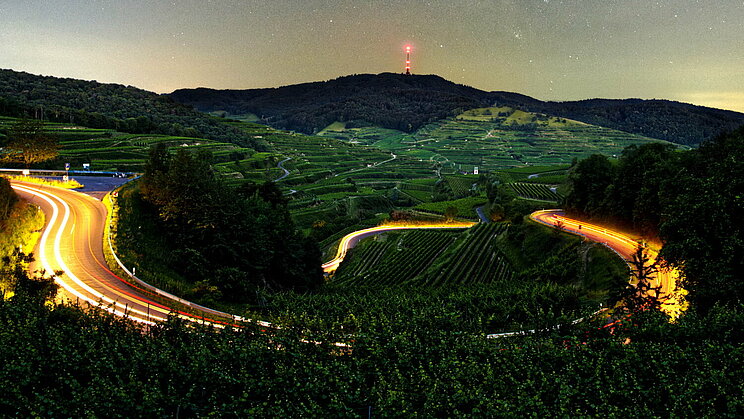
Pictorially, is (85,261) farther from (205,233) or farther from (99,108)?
(99,108)

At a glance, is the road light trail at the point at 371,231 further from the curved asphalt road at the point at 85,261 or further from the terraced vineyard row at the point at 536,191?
the curved asphalt road at the point at 85,261

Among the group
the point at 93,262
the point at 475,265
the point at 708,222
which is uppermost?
the point at 708,222

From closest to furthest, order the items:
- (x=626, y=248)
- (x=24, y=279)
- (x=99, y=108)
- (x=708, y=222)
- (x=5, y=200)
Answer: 1. (x=24, y=279)
2. (x=708, y=222)
3. (x=5, y=200)
4. (x=626, y=248)
5. (x=99, y=108)

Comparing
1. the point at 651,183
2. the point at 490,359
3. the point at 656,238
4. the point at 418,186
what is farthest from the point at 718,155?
the point at 418,186

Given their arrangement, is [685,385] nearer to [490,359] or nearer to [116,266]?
[490,359]

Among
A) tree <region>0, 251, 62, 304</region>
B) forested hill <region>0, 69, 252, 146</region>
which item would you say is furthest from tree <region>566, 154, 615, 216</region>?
forested hill <region>0, 69, 252, 146</region>

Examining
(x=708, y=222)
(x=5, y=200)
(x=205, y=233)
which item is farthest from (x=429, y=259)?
(x=5, y=200)
